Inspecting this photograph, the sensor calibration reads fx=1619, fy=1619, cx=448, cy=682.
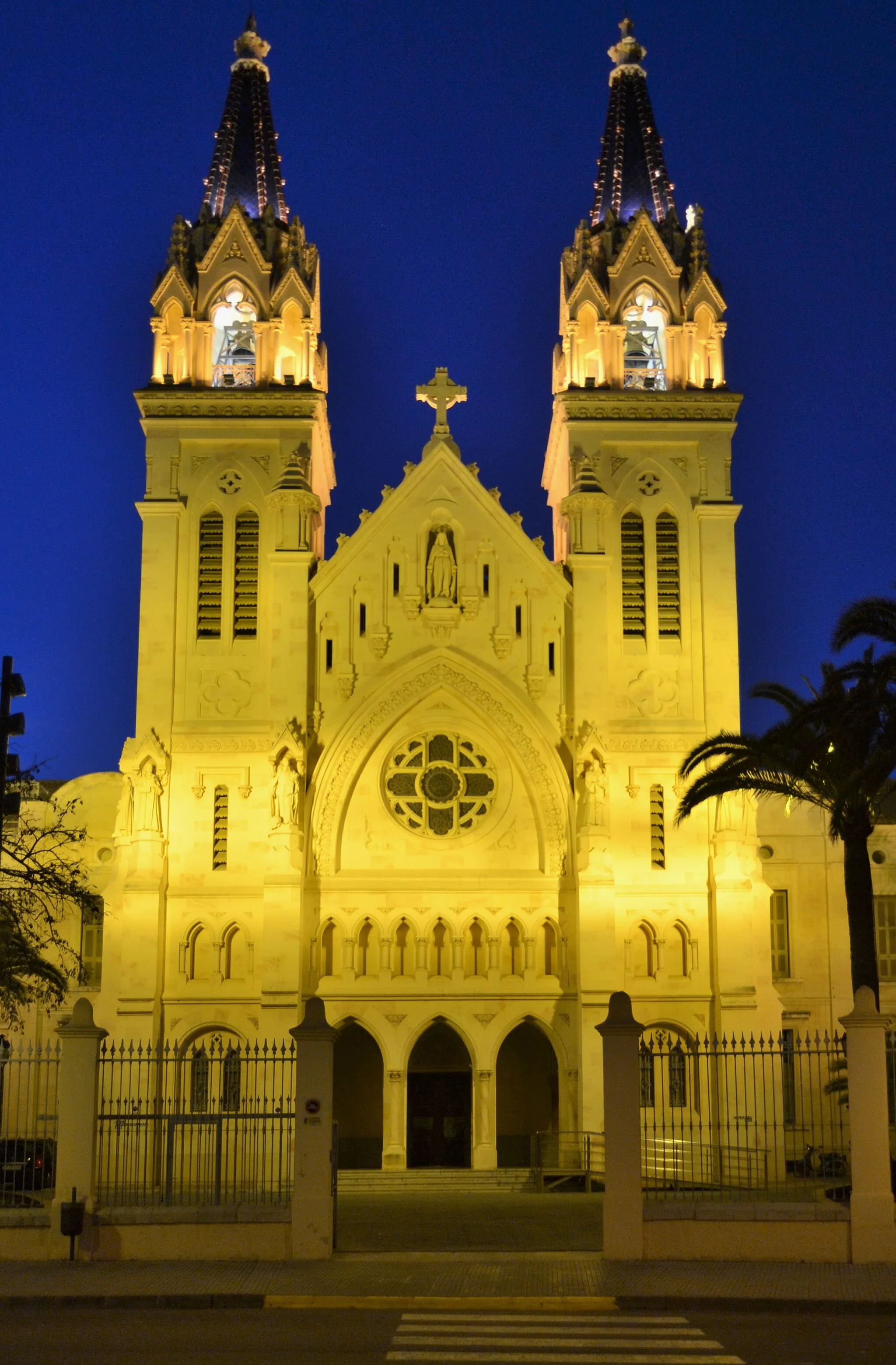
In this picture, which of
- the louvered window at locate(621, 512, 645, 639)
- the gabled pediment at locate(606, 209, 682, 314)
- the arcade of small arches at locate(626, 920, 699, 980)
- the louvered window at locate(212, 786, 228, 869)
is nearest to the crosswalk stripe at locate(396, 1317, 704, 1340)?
the arcade of small arches at locate(626, 920, 699, 980)

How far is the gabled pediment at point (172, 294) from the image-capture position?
43.0 meters

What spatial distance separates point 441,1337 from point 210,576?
26.9m

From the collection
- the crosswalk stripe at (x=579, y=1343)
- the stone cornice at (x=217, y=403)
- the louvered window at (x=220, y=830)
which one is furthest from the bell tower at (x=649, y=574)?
the crosswalk stripe at (x=579, y=1343)

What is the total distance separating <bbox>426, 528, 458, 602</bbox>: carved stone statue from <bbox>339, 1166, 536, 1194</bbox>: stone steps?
45.0ft

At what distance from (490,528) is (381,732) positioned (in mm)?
6005

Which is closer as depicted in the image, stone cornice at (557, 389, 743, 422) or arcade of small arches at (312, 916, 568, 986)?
arcade of small arches at (312, 916, 568, 986)

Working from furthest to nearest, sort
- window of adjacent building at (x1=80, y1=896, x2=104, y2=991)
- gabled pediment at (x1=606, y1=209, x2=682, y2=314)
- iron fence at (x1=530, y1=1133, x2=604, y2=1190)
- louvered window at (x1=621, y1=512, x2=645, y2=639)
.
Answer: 1. gabled pediment at (x1=606, y1=209, x2=682, y2=314)
2. window of adjacent building at (x1=80, y1=896, x2=104, y2=991)
3. louvered window at (x1=621, y1=512, x2=645, y2=639)
4. iron fence at (x1=530, y1=1133, x2=604, y2=1190)

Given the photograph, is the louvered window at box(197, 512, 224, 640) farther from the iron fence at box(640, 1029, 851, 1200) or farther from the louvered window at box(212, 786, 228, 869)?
the iron fence at box(640, 1029, 851, 1200)

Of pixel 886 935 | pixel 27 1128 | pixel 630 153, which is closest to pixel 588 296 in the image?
pixel 630 153

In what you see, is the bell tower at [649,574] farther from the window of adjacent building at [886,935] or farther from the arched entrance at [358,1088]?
Answer: the arched entrance at [358,1088]

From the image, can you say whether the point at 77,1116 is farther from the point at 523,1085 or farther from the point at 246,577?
the point at 523,1085

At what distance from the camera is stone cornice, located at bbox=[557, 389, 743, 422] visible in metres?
41.9

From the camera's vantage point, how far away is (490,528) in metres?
41.4

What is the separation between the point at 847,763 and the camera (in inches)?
1153
